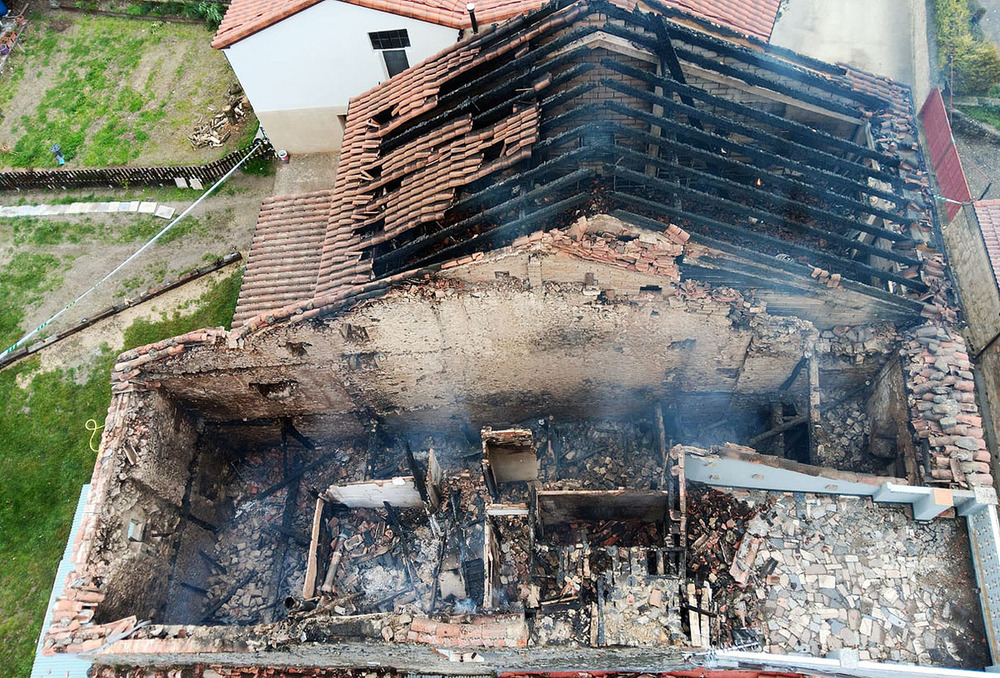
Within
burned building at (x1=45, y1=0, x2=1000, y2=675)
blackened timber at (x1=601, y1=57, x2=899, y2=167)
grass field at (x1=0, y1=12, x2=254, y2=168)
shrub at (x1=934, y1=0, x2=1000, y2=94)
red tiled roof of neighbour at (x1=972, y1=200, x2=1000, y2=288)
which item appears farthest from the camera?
grass field at (x1=0, y1=12, x2=254, y2=168)

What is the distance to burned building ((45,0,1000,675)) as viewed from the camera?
35.1ft

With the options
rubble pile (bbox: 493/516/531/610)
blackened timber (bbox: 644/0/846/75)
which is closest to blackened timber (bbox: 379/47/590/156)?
blackened timber (bbox: 644/0/846/75)

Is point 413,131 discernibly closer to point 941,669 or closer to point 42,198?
point 941,669

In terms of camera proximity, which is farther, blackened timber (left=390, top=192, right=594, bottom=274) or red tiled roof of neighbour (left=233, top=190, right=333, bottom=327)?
red tiled roof of neighbour (left=233, top=190, right=333, bottom=327)

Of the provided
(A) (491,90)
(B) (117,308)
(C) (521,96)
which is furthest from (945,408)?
(B) (117,308)

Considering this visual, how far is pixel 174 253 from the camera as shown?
1998 centimetres

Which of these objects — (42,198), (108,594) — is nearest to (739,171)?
(108,594)

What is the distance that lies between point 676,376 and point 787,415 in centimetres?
227

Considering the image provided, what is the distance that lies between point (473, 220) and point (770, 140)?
502cm

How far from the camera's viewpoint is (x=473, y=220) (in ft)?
35.1

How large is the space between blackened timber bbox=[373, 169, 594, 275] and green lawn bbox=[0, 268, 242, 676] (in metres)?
9.00

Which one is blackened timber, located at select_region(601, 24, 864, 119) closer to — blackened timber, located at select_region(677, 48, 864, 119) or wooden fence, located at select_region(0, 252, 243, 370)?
blackened timber, located at select_region(677, 48, 864, 119)

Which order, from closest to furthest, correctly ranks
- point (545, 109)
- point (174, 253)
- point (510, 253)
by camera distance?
point (510, 253) < point (545, 109) < point (174, 253)

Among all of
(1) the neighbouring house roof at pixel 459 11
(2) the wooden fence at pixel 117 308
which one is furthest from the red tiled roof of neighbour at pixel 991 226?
(2) the wooden fence at pixel 117 308
